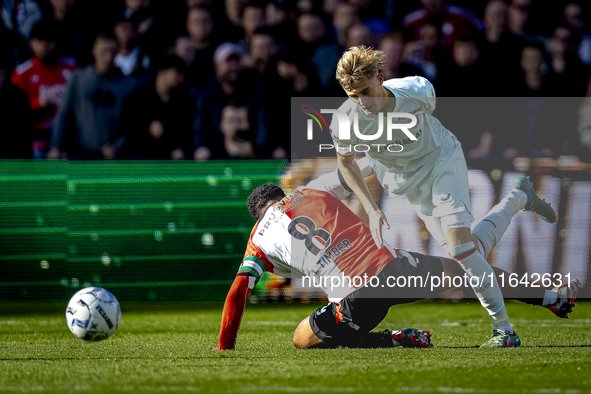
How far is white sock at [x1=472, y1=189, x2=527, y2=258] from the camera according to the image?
5.82 metres

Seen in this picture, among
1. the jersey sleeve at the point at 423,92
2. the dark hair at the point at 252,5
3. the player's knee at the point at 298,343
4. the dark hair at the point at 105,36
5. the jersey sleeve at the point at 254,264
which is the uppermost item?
the dark hair at the point at 252,5

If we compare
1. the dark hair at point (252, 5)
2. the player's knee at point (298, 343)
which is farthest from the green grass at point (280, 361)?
the dark hair at point (252, 5)

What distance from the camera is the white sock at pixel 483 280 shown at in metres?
5.20

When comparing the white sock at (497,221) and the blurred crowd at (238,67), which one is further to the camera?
the blurred crowd at (238,67)

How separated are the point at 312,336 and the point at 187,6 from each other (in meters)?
5.83

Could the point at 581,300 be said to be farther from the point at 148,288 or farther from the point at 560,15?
the point at 148,288

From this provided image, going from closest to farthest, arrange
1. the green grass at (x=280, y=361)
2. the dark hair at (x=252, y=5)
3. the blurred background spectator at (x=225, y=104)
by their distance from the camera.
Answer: the green grass at (x=280, y=361)
the blurred background spectator at (x=225, y=104)
the dark hair at (x=252, y=5)

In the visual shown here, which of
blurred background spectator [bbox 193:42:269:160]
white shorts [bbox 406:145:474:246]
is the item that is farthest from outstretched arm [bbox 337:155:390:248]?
blurred background spectator [bbox 193:42:269:160]

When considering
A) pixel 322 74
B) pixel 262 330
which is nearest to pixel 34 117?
pixel 322 74

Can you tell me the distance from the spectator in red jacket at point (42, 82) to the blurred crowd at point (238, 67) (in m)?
0.02

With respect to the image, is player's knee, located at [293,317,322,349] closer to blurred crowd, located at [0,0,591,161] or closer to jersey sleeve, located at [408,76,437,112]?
jersey sleeve, located at [408,76,437,112]

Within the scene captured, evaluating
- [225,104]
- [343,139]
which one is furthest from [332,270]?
[225,104]

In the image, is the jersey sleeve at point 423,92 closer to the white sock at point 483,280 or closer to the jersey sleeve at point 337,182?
the jersey sleeve at point 337,182

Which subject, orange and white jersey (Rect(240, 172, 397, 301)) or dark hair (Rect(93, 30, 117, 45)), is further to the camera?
dark hair (Rect(93, 30, 117, 45))
